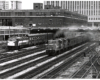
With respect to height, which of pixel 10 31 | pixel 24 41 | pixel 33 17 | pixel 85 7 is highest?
pixel 85 7

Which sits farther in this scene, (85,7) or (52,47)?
(85,7)

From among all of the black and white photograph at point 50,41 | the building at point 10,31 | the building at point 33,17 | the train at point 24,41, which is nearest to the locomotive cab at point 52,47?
the black and white photograph at point 50,41

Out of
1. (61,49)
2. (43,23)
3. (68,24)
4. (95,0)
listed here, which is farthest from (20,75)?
(95,0)

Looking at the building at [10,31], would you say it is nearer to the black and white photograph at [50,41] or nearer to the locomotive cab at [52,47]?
the black and white photograph at [50,41]

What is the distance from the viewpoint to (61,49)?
60.2 m

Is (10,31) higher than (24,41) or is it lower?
higher

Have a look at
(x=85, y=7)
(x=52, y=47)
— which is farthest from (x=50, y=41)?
(x=85, y=7)

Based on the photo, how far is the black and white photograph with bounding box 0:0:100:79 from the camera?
126ft

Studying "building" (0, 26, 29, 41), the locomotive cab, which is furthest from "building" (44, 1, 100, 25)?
the locomotive cab

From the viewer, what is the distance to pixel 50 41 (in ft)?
177

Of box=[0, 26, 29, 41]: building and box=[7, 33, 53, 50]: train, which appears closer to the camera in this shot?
box=[7, 33, 53, 50]: train

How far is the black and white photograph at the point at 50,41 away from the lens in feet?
126

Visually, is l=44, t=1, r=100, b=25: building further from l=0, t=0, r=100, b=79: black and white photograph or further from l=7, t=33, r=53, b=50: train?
l=7, t=33, r=53, b=50: train

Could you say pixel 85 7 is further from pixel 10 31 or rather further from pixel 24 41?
pixel 24 41
